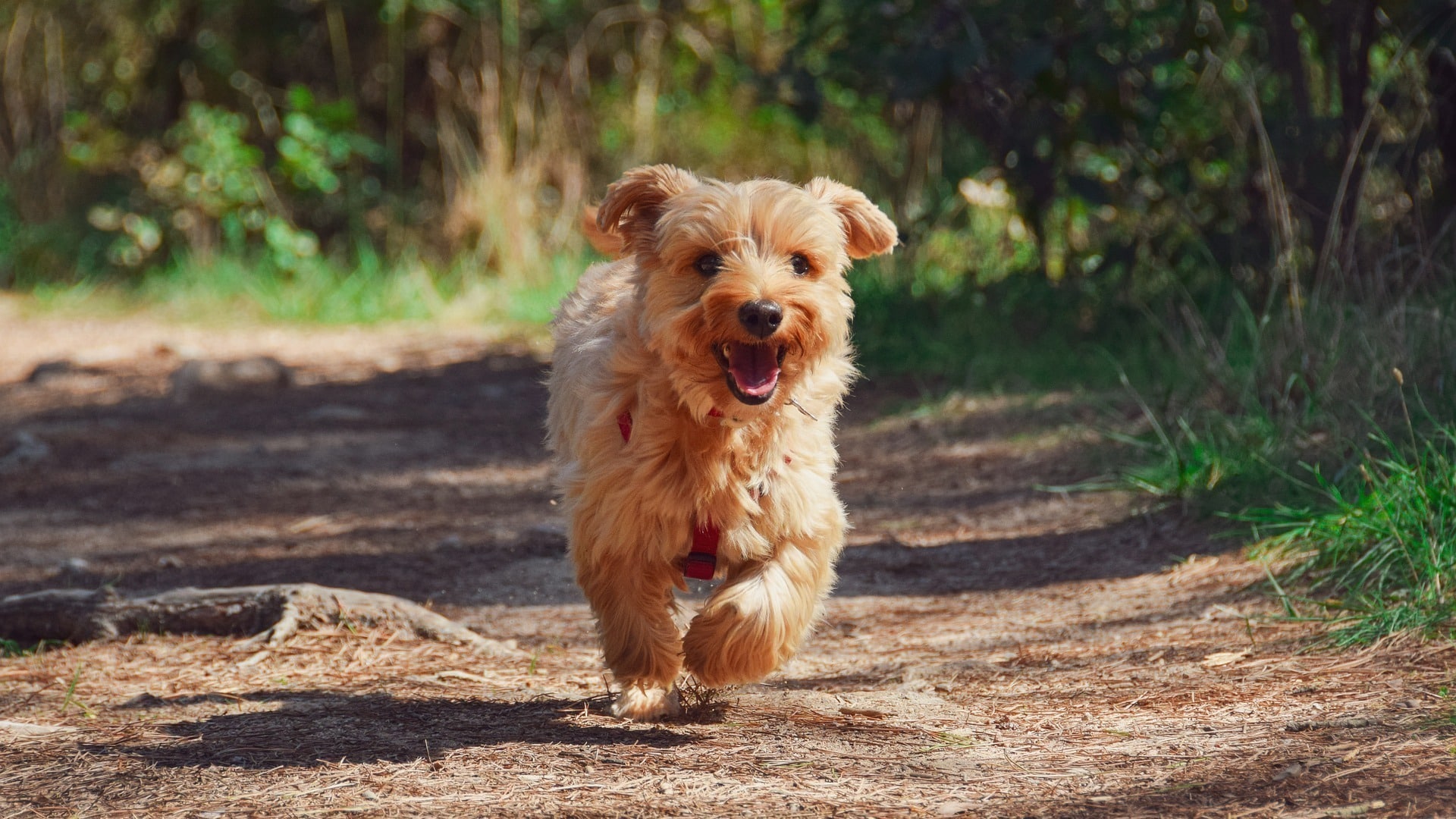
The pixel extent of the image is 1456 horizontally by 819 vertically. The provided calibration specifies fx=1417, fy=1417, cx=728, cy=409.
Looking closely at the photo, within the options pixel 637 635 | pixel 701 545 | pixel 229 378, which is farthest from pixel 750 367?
pixel 229 378

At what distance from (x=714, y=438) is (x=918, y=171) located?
8.09m

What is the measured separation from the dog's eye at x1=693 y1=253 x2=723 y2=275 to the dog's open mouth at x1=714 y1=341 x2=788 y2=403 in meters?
0.21

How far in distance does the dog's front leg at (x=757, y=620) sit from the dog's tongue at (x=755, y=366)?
1.50 ft

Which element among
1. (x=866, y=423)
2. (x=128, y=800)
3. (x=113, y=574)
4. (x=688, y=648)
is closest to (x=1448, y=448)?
(x=688, y=648)

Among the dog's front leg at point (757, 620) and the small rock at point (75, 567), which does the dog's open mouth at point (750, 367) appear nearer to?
the dog's front leg at point (757, 620)

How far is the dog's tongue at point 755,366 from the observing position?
3.56 m

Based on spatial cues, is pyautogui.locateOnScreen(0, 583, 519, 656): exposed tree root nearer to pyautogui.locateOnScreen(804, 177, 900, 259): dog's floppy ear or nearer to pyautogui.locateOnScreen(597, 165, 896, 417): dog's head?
pyautogui.locateOnScreen(597, 165, 896, 417): dog's head

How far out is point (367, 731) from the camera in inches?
139

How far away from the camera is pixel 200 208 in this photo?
525 inches

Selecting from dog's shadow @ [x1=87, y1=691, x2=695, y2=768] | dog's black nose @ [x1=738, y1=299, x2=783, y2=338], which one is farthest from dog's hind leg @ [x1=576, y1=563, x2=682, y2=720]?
dog's black nose @ [x1=738, y1=299, x2=783, y2=338]

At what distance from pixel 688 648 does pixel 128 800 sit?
53.3 inches

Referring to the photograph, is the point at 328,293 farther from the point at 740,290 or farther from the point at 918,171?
the point at 740,290

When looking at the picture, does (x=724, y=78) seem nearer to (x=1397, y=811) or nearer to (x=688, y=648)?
(x=688, y=648)

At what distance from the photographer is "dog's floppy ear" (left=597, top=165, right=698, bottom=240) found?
12.8ft
